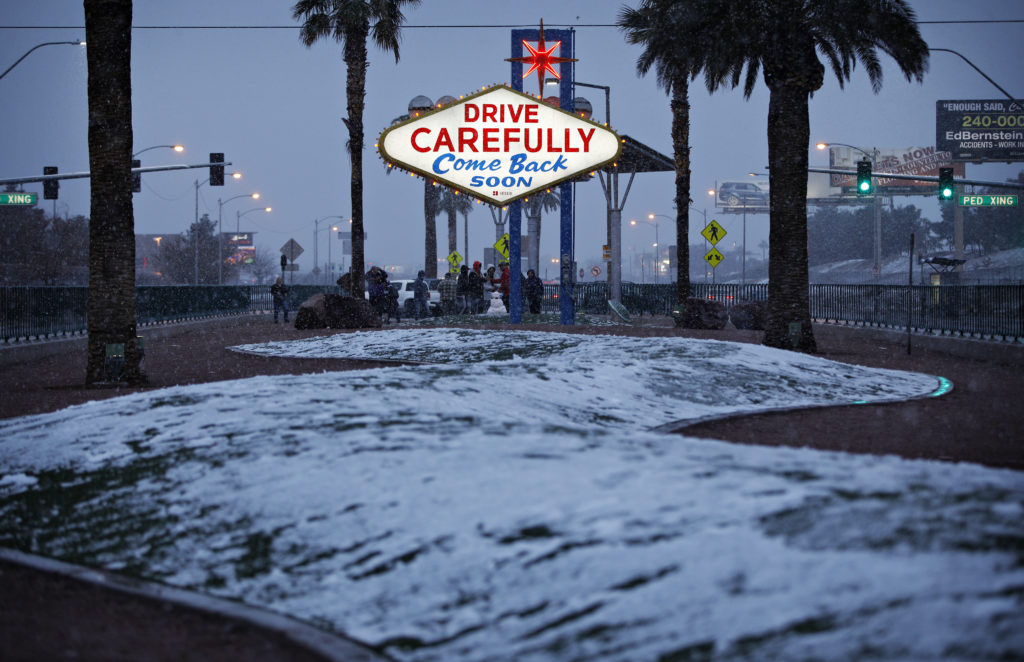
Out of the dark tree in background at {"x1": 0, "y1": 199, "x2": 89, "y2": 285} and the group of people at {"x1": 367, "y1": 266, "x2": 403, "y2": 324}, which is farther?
the dark tree in background at {"x1": 0, "y1": 199, "x2": 89, "y2": 285}

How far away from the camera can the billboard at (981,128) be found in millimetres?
62938

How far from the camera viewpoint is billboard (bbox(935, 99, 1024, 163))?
206 ft

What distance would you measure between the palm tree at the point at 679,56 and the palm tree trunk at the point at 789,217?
3048 millimetres

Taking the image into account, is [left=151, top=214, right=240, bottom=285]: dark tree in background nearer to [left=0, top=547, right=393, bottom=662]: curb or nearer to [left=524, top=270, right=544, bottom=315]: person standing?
[left=524, top=270, right=544, bottom=315]: person standing

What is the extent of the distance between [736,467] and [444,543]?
1587 mm

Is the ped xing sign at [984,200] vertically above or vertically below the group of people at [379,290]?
above

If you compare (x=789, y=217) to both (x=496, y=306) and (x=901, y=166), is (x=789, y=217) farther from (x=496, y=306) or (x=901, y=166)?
(x=901, y=166)

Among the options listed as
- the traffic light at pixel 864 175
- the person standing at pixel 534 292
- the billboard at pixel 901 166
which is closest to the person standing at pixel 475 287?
the person standing at pixel 534 292

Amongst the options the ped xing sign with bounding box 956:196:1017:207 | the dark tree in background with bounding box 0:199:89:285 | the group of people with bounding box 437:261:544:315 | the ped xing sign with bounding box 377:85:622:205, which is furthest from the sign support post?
the dark tree in background with bounding box 0:199:89:285

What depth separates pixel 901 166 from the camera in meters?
86.4

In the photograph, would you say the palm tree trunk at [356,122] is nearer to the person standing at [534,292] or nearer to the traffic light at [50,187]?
the person standing at [534,292]

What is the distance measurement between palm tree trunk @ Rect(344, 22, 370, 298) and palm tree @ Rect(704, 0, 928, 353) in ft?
47.4

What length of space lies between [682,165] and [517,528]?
2900 centimetres

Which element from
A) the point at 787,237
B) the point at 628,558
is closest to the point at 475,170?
the point at 787,237
